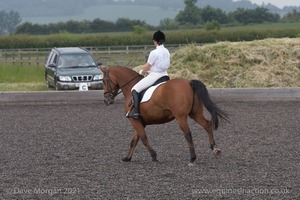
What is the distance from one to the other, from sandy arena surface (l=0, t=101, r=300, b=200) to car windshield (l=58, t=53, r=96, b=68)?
258 inches

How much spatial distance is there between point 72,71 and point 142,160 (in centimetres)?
1236

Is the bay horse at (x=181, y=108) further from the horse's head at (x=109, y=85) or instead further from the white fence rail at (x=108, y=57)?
the white fence rail at (x=108, y=57)

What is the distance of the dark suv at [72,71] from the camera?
22.2 metres

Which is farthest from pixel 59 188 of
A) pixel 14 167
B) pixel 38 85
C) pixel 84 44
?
pixel 84 44

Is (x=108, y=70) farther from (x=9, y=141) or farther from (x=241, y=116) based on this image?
(x=241, y=116)

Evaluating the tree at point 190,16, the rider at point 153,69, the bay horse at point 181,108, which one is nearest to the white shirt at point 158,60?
the rider at point 153,69

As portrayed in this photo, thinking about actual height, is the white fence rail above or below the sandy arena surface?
below

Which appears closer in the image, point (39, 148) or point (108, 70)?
point (108, 70)

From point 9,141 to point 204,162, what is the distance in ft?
14.2

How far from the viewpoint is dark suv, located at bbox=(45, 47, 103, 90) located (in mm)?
22219

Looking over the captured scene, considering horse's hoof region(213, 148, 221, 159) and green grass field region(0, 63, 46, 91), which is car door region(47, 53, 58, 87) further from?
horse's hoof region(213, 148, 221, 159)

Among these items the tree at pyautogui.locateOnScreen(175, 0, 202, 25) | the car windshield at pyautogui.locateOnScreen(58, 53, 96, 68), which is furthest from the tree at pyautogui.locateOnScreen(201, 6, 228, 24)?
the car windshield at pyautogui.locateOnScreen(58, 53, 96, 68)

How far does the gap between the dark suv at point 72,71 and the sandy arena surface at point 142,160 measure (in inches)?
198

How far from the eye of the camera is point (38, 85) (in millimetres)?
26375
